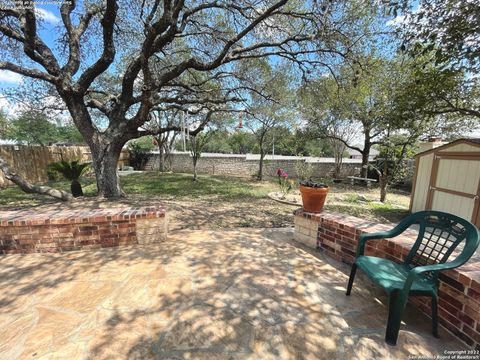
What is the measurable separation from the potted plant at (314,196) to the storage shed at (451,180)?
3620 millimetres

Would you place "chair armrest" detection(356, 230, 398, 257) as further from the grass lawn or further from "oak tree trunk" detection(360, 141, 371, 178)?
"oak tree trunk" detection(360, 141, 371, 178)

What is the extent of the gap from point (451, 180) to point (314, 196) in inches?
158

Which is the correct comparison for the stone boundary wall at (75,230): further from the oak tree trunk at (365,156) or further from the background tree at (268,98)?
the oak tree trunk at (365,156)

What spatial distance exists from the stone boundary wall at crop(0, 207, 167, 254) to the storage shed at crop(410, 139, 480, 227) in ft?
19.1

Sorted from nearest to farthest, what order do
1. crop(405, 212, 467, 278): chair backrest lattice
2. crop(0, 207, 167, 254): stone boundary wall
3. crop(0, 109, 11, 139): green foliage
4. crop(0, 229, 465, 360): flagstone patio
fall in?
crop(0, 229, 465, 360): flagstone patio → crop(405, 212, 467, 278): chair backrest lattice → crop(0, 207, 167, 254): stone boundary wall → crop(0, 109, 11, 139): green foliage

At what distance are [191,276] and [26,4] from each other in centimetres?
596

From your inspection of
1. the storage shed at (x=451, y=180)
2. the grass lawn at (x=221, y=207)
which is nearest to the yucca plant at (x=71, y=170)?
the grass lawn at (x=221, y=207)

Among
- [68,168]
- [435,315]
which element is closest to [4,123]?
[68,168]

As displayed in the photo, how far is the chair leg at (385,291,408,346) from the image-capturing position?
145 centimetres

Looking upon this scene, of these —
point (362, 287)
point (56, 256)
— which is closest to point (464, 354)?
point (362, 287)

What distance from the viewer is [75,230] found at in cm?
266

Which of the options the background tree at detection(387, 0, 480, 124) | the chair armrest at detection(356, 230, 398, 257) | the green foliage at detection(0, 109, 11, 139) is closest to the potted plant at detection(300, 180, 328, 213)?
the chair armrest at detection(356, 230, 398, 257)

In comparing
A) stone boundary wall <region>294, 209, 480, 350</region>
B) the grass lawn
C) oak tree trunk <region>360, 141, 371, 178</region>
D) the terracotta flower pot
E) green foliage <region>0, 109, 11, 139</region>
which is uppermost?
green foliage <region>0, 109, 11, 139</region>

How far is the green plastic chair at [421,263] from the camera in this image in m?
1.45
